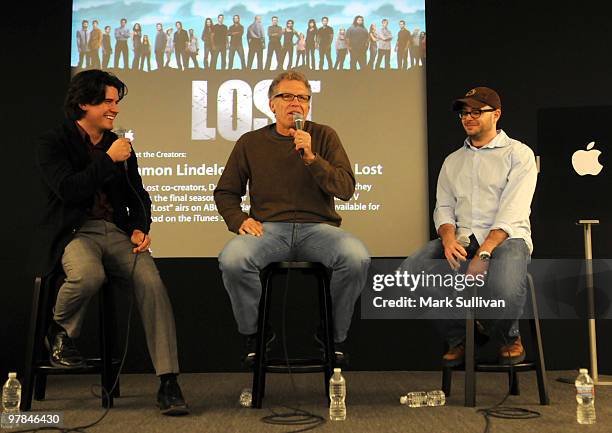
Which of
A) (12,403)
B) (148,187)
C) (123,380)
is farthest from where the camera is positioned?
(148,187)

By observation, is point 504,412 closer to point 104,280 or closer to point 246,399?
point 246,399

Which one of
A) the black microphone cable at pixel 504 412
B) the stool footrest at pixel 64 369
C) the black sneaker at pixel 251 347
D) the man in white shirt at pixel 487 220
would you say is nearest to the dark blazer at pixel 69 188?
the stool footrest at pixel 64 369

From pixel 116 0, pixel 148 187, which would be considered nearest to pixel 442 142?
pixel 148 187

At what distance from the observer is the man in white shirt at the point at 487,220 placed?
2.91m

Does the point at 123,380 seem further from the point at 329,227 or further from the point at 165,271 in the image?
the point at 329,227

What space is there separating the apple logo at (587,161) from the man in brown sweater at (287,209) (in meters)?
1.43

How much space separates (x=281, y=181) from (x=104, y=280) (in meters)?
0.87

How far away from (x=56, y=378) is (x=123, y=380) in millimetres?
392

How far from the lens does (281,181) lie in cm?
310

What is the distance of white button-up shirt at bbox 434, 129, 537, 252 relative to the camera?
118 inches

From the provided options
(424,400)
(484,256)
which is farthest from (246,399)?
(484,256)

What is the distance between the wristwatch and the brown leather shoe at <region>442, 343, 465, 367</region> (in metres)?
0.40

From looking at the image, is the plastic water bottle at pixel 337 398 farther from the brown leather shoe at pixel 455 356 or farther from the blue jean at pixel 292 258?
the brown leather shoe at pixel 455 356

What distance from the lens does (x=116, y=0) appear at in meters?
4.40
